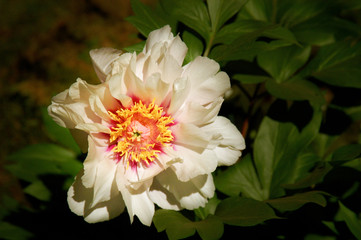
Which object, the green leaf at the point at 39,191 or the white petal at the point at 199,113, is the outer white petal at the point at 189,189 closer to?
the white petal at the point at 199,113

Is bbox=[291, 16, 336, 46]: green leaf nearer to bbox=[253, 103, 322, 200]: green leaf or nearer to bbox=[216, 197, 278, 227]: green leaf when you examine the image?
bbox=[253, 103, 322, 200]: green leaf

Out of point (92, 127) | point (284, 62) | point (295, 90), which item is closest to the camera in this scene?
point (92, 127)

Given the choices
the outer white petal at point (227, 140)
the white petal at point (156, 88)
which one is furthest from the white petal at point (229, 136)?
the white petal at point (156, 88)

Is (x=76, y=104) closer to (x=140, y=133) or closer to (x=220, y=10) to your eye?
(x=140, y=133)

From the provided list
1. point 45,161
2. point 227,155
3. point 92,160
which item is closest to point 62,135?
point 45,161

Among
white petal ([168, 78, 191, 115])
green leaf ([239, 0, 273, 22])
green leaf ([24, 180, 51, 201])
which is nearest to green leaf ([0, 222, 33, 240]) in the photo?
green leaf ([24, 180, 51, 201])
